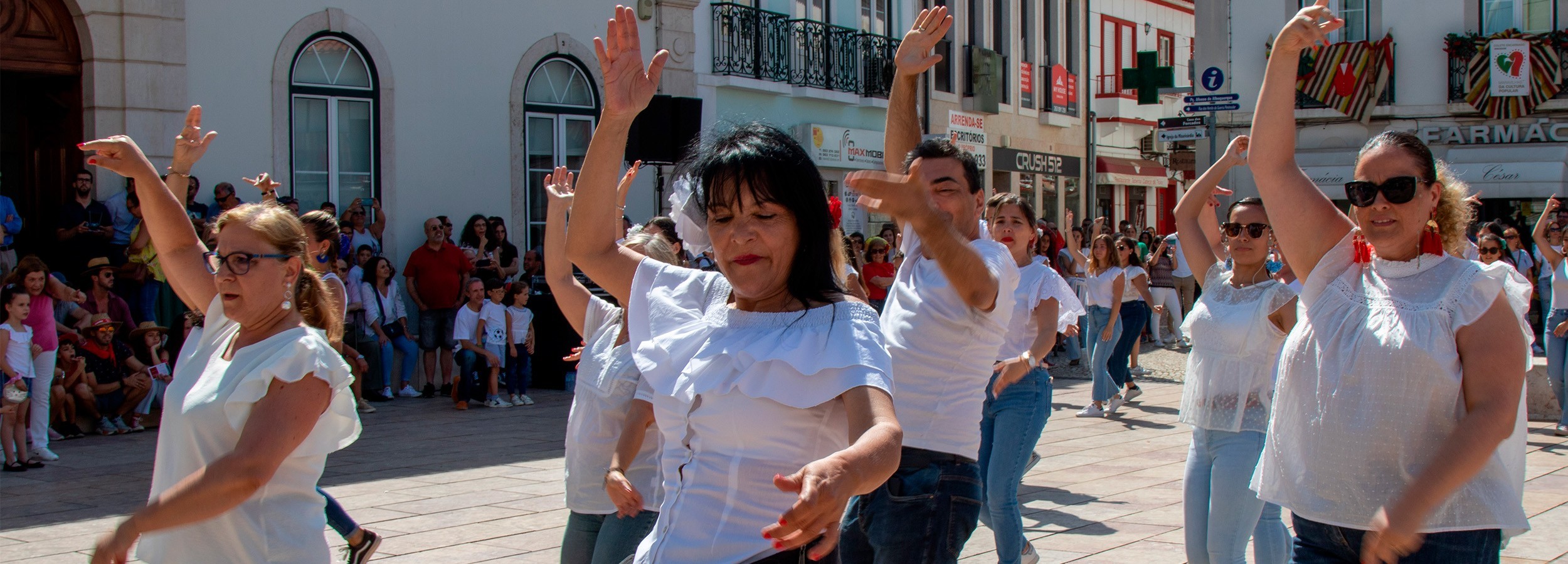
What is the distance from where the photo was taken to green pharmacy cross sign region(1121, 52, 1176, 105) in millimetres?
27250

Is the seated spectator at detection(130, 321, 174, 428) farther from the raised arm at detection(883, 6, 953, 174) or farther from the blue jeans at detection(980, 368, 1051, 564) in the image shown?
the raised arm at detection(883, 6, 953, 174)

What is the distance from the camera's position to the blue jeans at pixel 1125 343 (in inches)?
506

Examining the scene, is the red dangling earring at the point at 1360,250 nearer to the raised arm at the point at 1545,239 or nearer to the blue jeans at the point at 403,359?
the raised arm at the point at 1545,239

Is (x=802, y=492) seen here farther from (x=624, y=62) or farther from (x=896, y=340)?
(x=896, y=340)

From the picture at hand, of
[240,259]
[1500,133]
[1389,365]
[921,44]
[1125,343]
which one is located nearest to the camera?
[1389,365]

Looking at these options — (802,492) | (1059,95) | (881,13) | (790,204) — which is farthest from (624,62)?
(1059,95)

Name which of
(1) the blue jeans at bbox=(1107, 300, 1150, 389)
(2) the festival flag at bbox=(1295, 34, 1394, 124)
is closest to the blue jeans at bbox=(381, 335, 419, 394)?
(1) the blue jeans at bbox=(1107, 300, 1150, 389)

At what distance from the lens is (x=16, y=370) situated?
30.5ft

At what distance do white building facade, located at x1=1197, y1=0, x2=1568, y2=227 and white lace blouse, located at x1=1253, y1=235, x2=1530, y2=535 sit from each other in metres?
21.3

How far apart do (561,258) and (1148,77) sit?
2511 centimetres

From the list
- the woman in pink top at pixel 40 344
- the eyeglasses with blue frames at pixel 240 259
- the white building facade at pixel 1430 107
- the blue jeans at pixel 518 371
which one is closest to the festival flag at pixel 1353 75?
the white building facade at pixel 1430 107

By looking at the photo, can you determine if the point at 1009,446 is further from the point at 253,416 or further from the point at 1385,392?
the point at 253,416

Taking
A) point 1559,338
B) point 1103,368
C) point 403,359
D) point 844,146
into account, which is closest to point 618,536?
point 1103,368

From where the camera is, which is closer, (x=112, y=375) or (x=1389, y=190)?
(x=1389, y=190)
